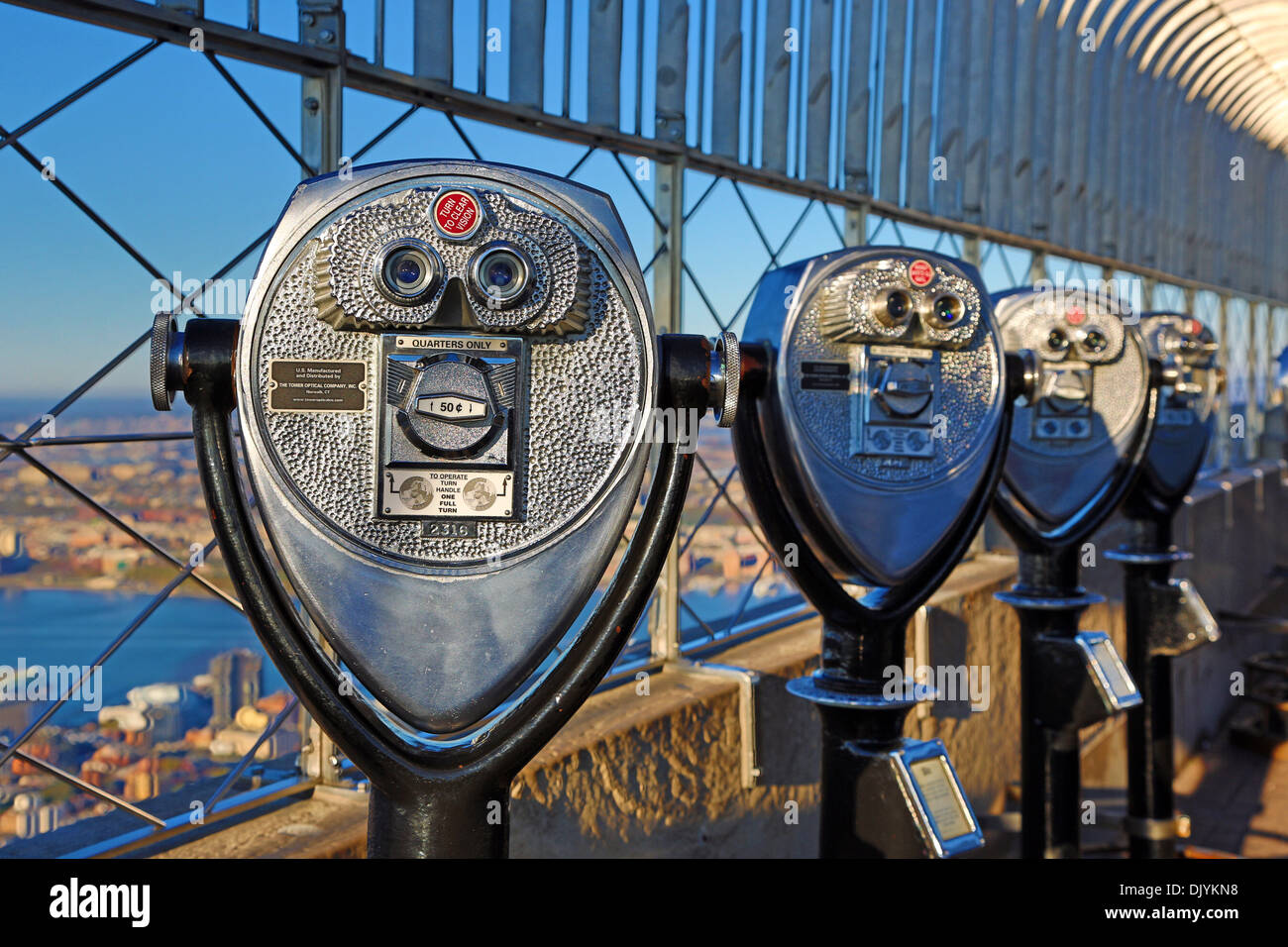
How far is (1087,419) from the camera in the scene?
2.23 metres

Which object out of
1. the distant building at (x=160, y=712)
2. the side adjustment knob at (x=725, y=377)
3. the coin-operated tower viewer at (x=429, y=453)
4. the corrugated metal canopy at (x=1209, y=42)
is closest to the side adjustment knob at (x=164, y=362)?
the coin-operated tower viewer at (x=429, y=453)

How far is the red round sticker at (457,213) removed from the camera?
3.62 feet

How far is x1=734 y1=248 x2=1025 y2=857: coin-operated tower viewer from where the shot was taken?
62.0 inches

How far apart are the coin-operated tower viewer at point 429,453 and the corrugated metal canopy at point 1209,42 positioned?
12.8ft

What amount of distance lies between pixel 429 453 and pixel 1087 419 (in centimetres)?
155

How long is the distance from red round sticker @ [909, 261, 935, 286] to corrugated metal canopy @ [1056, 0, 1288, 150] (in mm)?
3260

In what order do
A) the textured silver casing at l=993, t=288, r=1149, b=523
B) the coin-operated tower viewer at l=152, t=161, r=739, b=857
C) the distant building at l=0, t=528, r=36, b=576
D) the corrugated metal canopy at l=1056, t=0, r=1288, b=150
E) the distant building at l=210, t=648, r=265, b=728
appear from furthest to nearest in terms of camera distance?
the corrugated metal canopy at l=1056, t=0, r=1288, b=150
the textured silver casing at l=993, t=288, r=1149, b=523
the distant building at l=210, t=648, r=265, b=728
the distant building at l=0, t=528, r=36, b=576
the coin-operated tower viewer at l=152, t=161, r=739, b=857

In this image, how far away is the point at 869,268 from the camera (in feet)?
5.27

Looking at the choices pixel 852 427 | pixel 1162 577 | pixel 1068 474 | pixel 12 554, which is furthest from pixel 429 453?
pixel 1162 577

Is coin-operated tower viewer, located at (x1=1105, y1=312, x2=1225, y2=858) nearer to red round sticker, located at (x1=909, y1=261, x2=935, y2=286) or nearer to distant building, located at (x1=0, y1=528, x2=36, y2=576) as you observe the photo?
red round sticker, located at (x1=909, y1=261, x2=935, y2=286)

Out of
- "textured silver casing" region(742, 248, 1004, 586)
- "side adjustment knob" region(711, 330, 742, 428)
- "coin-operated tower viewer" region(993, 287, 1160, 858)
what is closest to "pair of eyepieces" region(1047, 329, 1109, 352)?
"coin-operated tower viewer" region(993, 287, 1160, 858)

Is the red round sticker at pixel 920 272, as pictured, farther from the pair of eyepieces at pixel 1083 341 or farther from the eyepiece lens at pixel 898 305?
the pair of eyepieces at pixel 1083 341

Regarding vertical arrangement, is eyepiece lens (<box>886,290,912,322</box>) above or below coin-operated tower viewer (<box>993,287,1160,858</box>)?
above
